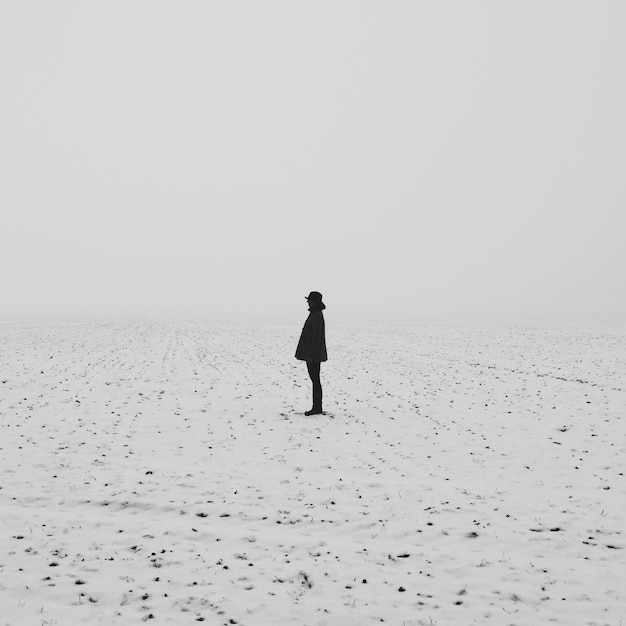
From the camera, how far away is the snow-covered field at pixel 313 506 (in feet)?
19.5

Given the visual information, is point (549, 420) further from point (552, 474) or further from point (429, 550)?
point (429, 550)

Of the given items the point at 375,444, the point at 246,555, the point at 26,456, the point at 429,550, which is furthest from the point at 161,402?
the point at 429,550

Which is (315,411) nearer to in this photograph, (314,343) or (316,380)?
(316,380)

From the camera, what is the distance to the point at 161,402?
1719cm

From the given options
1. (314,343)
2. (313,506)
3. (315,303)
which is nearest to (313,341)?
(314,343)

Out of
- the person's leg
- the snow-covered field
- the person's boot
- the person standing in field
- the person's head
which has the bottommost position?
the snow-covered field

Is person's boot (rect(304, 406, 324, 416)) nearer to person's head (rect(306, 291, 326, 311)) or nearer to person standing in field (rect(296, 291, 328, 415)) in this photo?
person standing in field (rect(296, 291, 328, 415))

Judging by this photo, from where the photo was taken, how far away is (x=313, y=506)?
28.7ft

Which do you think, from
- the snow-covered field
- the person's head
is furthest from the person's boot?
the person's head

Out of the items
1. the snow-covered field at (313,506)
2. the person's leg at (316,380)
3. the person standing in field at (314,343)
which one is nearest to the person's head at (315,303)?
the person standing in field at (314,343)

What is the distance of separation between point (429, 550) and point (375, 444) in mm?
5408

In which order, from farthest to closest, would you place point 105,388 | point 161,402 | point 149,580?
point 105,388 < point 161,402 < point 149,580

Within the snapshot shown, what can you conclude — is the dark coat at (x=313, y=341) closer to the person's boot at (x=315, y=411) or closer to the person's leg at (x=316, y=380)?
the person's leg at (x=316, y=380)

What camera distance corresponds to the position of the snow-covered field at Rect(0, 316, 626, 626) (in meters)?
5.96
